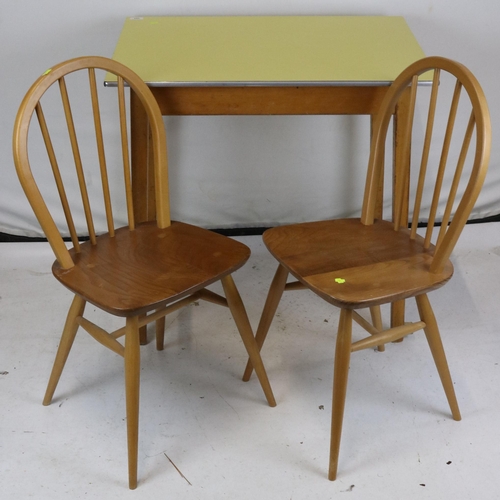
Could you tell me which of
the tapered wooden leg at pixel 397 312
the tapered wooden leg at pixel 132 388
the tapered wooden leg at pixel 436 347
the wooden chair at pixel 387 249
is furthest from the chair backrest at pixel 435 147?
the tapered wooden leg at pixel 132 388

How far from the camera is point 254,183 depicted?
2336mm

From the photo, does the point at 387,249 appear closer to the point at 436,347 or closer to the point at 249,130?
the point at 436,347

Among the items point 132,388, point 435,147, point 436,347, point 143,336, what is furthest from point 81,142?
point 436,347

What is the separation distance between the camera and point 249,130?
222 centimetres

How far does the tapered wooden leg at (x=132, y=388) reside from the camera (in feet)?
4.48

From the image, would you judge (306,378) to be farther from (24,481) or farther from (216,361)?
(24,481)

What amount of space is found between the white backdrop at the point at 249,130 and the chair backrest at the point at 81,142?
0.40 ft

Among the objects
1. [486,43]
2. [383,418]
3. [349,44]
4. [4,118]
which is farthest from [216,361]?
[486,43]

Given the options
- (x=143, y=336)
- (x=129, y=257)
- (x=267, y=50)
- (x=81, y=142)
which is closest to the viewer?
(x=129, y=257)

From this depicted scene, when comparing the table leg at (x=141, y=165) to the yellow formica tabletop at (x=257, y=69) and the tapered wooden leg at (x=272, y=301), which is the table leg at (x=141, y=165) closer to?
the yellow formica tabletop at (x=257, y=69)

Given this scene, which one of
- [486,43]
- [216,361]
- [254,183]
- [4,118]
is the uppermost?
[486,43]

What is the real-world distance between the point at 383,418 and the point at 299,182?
99 centimetres

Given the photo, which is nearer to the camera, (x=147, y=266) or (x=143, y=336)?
(x=147, y=266)

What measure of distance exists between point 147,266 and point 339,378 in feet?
1.59
